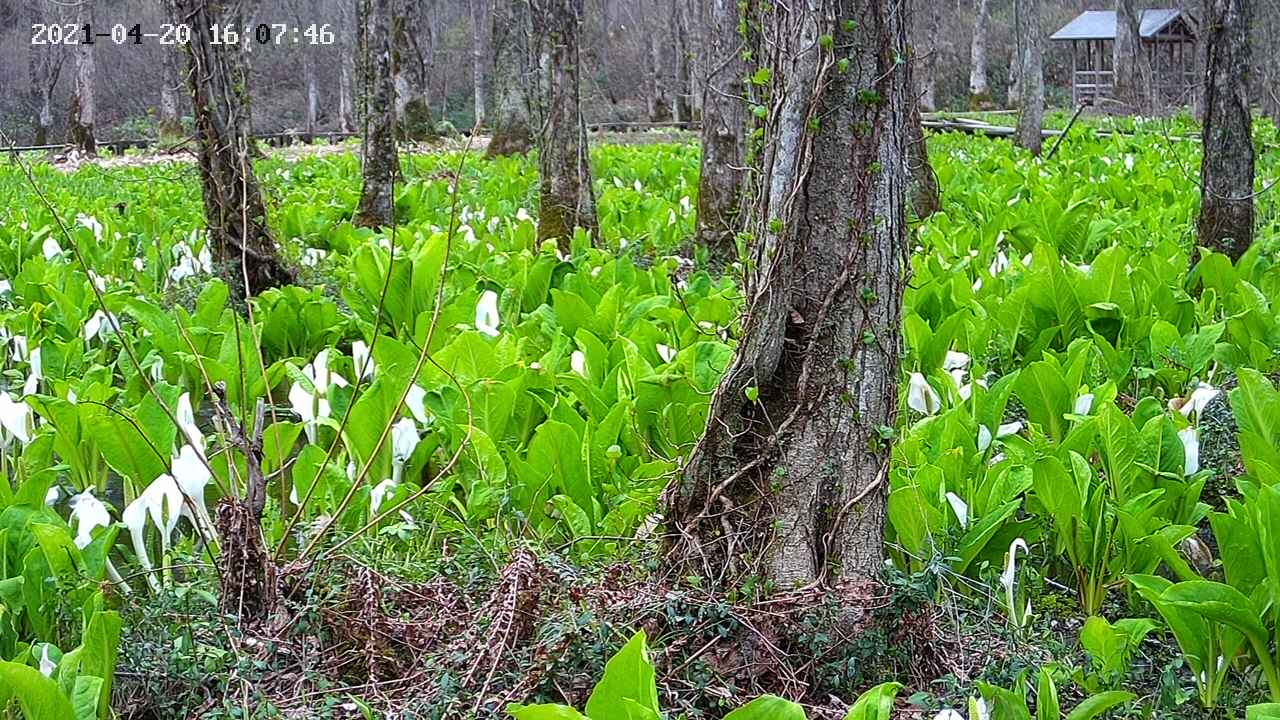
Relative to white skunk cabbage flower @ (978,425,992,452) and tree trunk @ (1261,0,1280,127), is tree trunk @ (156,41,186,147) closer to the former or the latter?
tree trunk @ (1261,0,1280,127)

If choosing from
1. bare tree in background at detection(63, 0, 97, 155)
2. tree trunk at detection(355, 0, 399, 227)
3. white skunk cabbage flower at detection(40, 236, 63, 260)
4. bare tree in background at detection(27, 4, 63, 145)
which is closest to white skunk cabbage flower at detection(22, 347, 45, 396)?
white skunk cabbage flower at detection(40, 236, 63, 260)

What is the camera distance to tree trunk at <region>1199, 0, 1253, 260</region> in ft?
21.9

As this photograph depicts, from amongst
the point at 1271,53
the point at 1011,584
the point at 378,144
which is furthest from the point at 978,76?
the point at 1011,584

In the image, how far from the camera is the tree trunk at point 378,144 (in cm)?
978

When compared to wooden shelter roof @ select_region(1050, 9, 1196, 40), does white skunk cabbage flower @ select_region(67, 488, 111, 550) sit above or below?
below

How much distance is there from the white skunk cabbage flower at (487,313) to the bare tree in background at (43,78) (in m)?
20.0

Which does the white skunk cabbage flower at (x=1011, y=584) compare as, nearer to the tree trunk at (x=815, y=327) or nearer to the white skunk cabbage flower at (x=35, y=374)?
the tree trunk at (x=815, y=327)

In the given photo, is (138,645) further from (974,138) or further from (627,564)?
(974,138)

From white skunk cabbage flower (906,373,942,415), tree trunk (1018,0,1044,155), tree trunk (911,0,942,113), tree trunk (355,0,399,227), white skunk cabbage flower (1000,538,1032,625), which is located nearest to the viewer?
white skunk cabbage flower (1000,538,1032,625)

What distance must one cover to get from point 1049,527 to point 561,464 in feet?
4.34

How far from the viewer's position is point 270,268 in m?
7.25

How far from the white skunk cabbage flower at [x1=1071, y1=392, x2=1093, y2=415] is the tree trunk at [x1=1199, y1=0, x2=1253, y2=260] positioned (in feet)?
10.8

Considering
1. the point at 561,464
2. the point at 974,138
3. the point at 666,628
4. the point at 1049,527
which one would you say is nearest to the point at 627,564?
the point at 666,628

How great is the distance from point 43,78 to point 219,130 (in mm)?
24083
